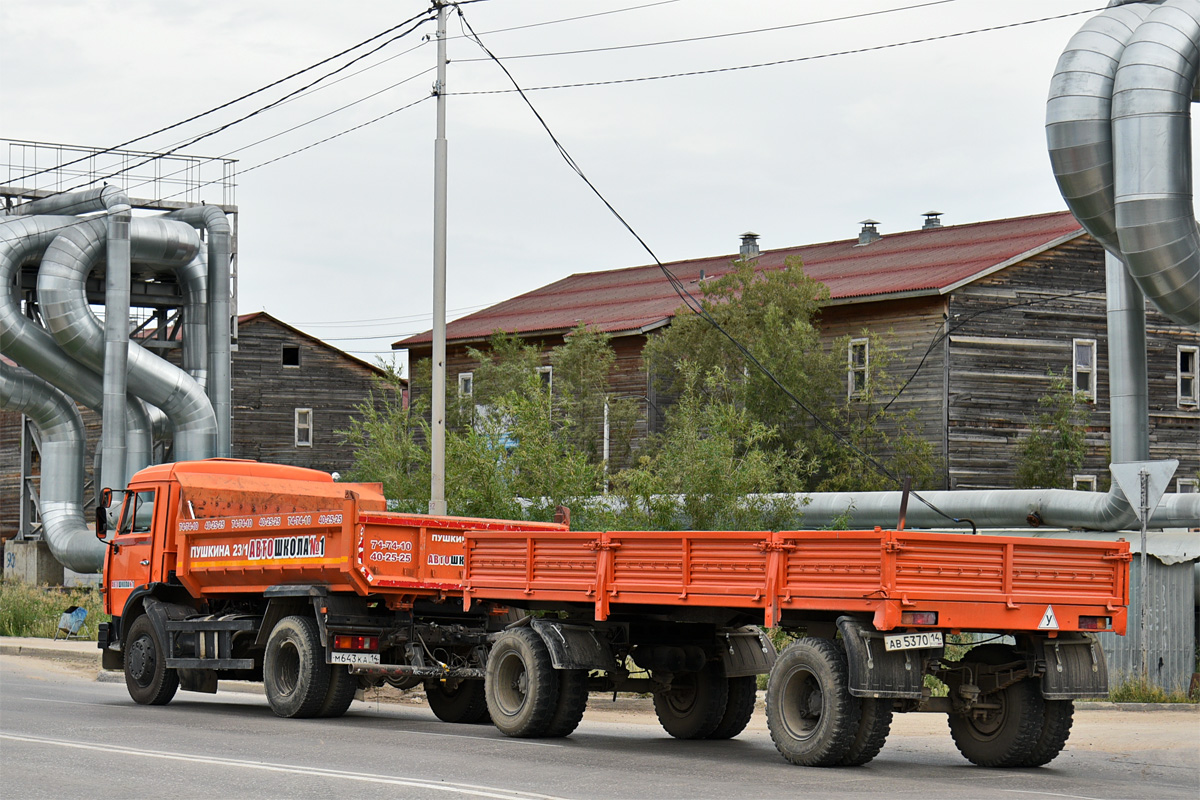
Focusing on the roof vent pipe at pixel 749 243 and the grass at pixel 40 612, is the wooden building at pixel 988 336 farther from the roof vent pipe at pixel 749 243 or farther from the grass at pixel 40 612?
the grass at pixel 40 612

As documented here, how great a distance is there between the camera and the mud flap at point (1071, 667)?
12.6m

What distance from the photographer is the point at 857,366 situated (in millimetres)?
39625

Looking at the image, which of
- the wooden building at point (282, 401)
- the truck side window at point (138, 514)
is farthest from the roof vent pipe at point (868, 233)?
the truck side window at point (138, 514)

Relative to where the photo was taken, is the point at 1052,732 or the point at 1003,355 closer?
the point at 1052,732

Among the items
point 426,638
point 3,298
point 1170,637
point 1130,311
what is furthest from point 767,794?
point 3,298

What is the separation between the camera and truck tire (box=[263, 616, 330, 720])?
53.2 ft

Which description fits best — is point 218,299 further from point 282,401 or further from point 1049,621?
point 1049,621

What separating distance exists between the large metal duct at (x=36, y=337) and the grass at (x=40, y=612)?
3552 millimetres

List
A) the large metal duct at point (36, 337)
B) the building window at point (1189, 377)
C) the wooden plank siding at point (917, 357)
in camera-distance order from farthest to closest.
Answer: the building window at point (1189, 377)
the wooden plank siding at point (917, 357)
the large metal duct at point (36, 337)

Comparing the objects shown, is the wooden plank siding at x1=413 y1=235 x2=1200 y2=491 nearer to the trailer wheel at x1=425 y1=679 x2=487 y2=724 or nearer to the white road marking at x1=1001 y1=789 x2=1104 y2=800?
the trailer wheel at x1=425 y1=679 x2=487 y2=724

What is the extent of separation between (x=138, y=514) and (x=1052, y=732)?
11475mm

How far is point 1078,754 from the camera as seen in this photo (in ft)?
47.1

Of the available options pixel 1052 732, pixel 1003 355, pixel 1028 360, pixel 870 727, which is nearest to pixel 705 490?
pixel 1052 732

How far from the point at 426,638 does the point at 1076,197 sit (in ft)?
32.9
